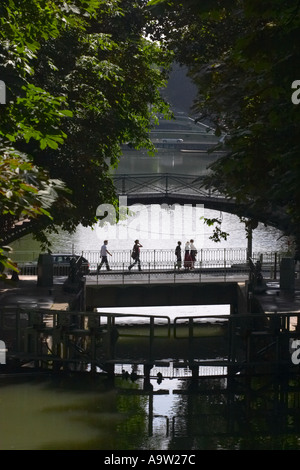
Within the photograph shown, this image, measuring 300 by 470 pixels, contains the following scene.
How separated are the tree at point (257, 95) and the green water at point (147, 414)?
15.6ft

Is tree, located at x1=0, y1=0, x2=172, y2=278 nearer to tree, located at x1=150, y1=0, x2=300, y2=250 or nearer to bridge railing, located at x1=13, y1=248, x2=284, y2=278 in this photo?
tree, located at x1=150, y1=0, x2=300, y2=250

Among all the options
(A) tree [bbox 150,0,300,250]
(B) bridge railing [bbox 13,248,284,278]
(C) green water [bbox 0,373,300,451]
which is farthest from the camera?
(B) bridge railing [bbox 13,248,284,278]

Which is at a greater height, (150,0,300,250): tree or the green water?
(150,0,300,250): tree

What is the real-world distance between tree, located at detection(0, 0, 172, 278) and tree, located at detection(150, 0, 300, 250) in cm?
348

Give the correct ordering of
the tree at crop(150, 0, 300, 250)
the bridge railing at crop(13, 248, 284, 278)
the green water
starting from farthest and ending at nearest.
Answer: the bridge railing at crop(13, 248, 284, 278)
the green water
the tree at crop(150, 0, 300, 250)

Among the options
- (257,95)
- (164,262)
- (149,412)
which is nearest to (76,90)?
(257,95)

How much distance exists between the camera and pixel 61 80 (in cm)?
3584

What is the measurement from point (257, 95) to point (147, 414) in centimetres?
824

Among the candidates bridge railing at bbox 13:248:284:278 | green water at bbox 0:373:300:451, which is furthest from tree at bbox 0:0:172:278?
bridge railing at bbox 13:248:284:278

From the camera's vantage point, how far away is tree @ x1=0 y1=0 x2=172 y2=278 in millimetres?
25188

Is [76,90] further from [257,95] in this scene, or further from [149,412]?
[149,412]

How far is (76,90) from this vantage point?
118ft

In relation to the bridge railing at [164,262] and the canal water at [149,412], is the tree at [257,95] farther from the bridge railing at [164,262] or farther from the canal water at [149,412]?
the bridge railing at [164,262]

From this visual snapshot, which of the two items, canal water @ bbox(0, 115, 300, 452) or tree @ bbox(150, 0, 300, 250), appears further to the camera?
canal water @ bbox(0, 115, 300, 452)
